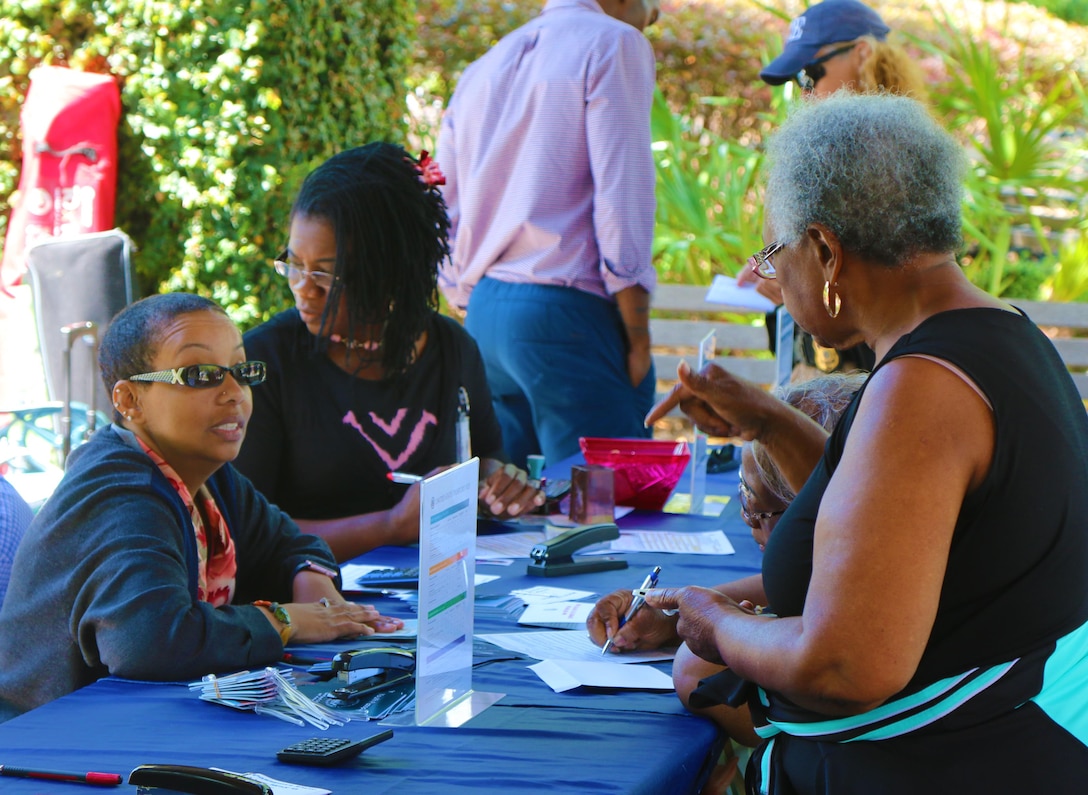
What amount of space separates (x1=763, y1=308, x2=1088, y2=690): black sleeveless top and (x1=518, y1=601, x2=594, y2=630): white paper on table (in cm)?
77

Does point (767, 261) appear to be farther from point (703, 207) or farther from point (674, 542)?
point (703, 207)

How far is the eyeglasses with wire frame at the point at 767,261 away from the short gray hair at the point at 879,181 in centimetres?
8

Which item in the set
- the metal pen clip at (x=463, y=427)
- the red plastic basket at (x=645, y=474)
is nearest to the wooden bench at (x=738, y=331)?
the red plastic basket at (x=645, y=474)

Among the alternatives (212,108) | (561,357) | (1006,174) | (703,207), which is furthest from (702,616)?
(1006,174)

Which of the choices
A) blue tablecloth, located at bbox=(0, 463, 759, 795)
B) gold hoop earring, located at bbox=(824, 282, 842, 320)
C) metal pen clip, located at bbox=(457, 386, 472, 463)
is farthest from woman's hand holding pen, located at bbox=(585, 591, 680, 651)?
metal pen clip, located at bbox=(457, 386, 472, 463)

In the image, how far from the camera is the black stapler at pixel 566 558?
248 centimetres

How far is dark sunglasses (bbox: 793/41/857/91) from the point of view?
387cm

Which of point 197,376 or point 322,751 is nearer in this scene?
point 322,751

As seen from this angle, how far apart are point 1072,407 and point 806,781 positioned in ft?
2.01

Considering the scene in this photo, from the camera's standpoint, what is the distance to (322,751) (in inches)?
56.2

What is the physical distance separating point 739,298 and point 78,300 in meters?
3.13

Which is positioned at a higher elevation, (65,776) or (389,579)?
(65,776)

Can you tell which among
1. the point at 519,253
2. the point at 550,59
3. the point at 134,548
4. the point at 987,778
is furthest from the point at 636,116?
the point at 987,778

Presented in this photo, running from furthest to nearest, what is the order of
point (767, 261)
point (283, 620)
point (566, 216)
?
1. point (566, 216)
2. point (283, 620)
3. point (767, 261)
